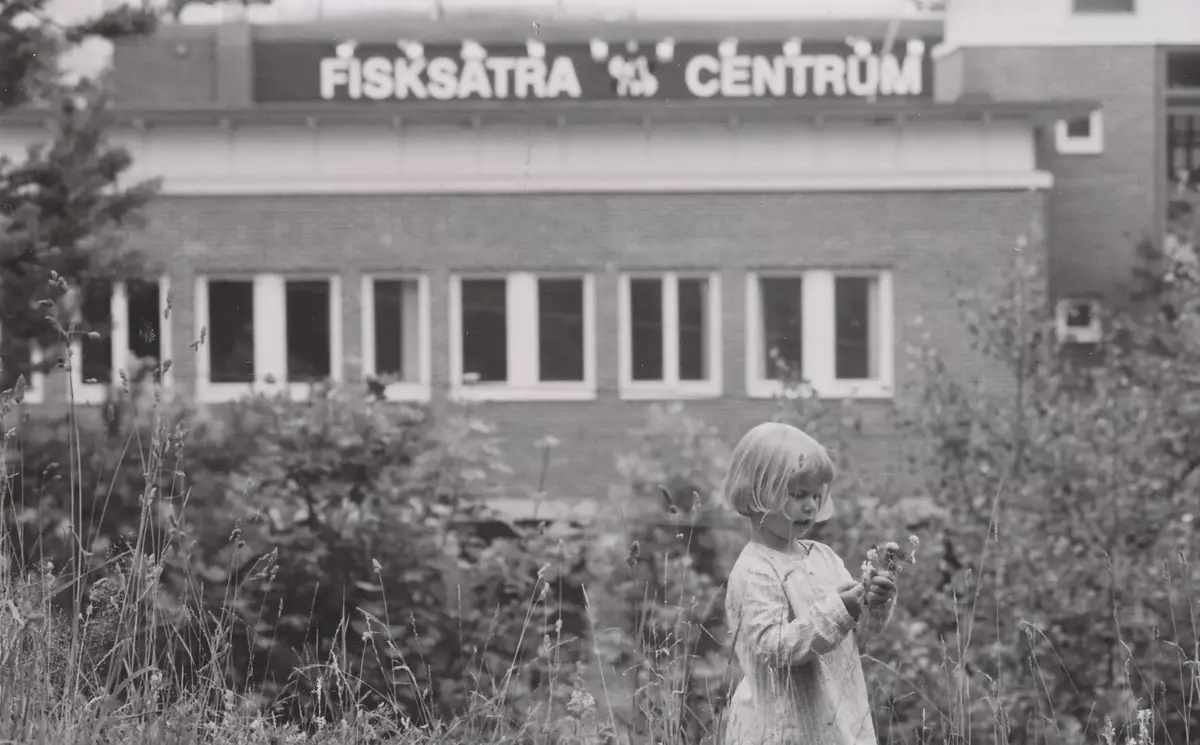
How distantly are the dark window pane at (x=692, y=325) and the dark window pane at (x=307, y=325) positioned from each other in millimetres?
3286

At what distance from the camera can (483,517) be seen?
18.8ft

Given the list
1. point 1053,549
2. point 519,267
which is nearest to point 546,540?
point 1053,549

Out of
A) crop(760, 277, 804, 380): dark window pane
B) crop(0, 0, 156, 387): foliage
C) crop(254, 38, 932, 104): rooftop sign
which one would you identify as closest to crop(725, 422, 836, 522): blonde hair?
crop(0, 0, 156, 387): foliage

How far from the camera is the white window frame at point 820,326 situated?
1374cm

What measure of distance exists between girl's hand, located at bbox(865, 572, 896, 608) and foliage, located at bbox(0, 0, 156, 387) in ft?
13.5

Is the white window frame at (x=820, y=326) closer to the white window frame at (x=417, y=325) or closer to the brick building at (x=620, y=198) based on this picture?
the brick building at (x=620, y=198)

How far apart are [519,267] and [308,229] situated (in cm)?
201

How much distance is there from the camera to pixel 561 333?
14.1 metres

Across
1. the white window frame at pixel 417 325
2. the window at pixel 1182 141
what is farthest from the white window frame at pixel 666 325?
the window at pixel 1182 141

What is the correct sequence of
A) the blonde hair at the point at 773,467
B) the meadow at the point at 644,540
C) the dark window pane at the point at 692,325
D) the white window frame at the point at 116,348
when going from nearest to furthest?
the blonde hair at the point at 773,467
the meadow at the point at 644,540
the white window frame at the point at 116,348
the dark window pane at the point at 692,325

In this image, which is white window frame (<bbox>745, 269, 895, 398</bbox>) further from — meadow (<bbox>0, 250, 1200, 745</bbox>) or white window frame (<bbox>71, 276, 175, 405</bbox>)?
meadow (<bbox>0, 250, 1200, 745</bbox>)

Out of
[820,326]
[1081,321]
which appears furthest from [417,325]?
[1081,321]

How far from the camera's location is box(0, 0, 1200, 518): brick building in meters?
13.9

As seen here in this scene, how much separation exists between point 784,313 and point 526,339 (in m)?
2.51
